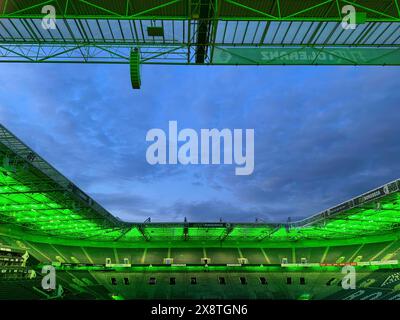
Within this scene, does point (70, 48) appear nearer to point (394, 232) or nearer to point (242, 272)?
point (242, 272)

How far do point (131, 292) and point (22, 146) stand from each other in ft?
98.7

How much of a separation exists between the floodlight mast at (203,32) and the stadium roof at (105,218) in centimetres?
790

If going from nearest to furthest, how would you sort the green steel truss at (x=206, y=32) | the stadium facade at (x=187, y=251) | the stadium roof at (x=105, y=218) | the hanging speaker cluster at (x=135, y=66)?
the green steel truss at (x=206, y=32) → the hanging speaker cluster at (x=135, y=66) → the stadium roof at (x=105, y=218) → the stadium facade at (x=187, y=251)

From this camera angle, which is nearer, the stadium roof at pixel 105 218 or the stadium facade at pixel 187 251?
the stadium roof at pixel 105 218

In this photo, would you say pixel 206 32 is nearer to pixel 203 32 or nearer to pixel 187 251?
pixel 203 32

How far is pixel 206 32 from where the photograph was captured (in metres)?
11.9

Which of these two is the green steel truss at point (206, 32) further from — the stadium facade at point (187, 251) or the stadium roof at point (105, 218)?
the stadium facade at point (187, 251)

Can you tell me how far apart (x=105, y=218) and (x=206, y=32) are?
3092 cm

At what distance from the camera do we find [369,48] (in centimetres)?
1373

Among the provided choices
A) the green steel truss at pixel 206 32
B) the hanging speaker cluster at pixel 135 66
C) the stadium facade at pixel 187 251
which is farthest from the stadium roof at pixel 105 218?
the hanging speaker cluster at pixel 135 66

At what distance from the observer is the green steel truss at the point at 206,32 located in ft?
36.3

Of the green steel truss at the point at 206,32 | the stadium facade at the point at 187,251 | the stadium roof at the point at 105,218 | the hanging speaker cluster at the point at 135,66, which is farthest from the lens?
the stadium facade at the point at 187,251
